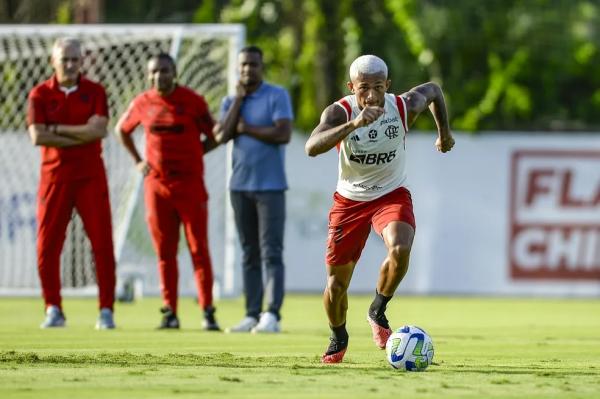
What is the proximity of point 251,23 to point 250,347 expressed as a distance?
1759 cm

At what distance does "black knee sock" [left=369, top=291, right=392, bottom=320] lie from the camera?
389 inches

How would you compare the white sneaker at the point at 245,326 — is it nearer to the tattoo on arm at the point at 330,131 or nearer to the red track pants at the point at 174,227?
the red track pants at the point at 174,227

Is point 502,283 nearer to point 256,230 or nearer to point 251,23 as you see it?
point 256,230

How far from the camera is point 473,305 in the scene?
60.1 ft

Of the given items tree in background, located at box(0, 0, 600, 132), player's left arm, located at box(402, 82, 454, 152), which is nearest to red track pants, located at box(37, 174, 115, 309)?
player's left arm, located at box(402, 82, 454, 152)

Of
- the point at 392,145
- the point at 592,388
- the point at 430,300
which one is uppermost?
the point at 392,145

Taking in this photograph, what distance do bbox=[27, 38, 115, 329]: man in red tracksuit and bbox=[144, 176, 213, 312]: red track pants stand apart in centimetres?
42

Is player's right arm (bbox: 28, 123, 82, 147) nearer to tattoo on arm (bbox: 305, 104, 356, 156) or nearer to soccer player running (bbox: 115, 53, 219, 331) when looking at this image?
soccer player running (bbox: 115, 53, 219, 331)

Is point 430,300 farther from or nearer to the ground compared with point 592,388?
nearer to the ground

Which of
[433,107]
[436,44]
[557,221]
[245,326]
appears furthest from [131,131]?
[436,44]

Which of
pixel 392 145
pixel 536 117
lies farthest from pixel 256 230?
pixel 536 117

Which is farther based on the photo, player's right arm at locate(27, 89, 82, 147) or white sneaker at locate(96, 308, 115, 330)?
white sneaker at locate(96, 308, 115, 330)

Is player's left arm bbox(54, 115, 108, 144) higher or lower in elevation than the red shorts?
higher

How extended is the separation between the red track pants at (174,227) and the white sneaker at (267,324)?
49 centimetres
